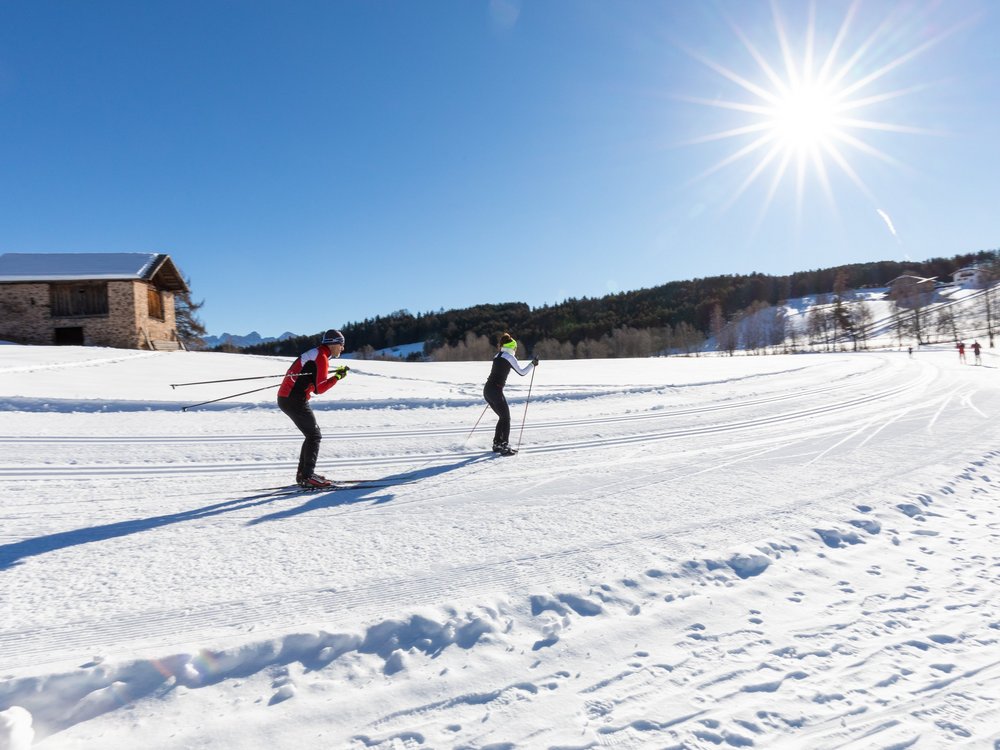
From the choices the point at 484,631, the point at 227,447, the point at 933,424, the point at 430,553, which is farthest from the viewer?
the point at 933,424

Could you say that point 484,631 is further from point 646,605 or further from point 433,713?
point 646,605

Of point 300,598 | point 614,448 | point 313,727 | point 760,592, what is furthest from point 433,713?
point 614,448

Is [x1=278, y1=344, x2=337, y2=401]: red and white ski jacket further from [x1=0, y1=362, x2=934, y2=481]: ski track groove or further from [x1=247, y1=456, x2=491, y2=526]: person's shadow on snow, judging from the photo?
[x1=0, y1=362, x2=934, y2=481]: ski track groove

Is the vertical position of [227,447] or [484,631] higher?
[227,447]

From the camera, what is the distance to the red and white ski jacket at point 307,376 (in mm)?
5953

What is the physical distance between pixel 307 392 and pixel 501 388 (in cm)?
327

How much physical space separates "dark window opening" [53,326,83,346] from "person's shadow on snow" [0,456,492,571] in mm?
27823

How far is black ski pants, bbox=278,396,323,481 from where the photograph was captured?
5.96m

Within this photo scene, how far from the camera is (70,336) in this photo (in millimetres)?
25734

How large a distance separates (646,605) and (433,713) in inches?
64.2

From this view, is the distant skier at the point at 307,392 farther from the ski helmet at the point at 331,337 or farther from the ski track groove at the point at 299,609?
the ski track groove at the point at 299,609

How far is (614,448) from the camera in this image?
821 cm

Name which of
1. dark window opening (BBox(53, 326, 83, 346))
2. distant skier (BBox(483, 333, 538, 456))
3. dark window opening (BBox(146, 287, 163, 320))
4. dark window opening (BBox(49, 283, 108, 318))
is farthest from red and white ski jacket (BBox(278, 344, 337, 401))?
dark window opening (BBox(146, 287, 163, 320))

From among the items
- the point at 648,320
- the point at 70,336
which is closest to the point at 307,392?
the point at 70,336
